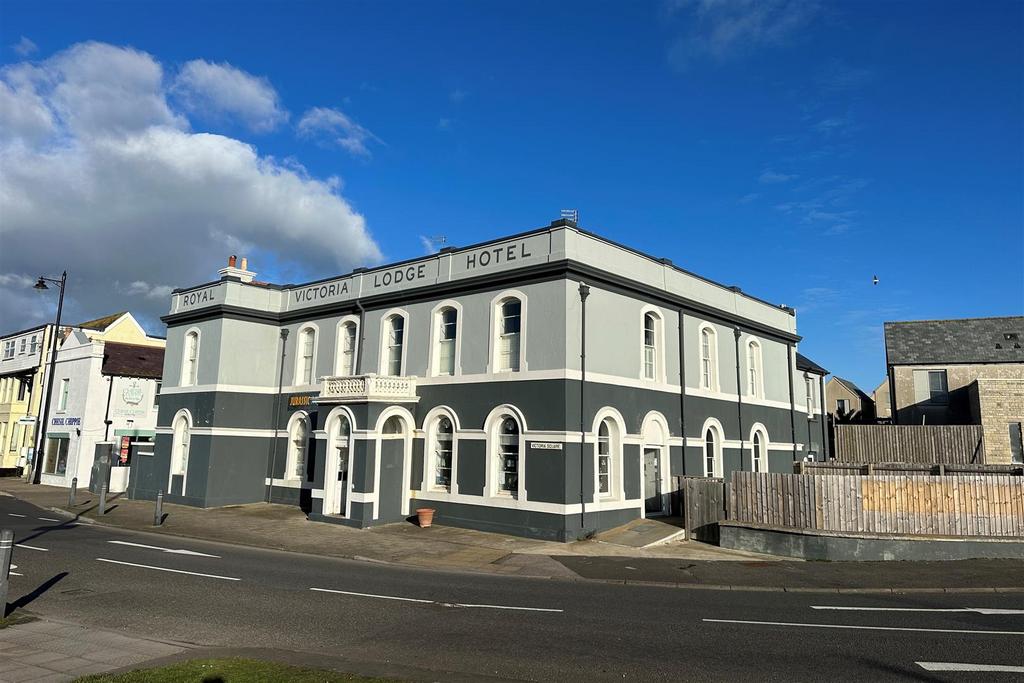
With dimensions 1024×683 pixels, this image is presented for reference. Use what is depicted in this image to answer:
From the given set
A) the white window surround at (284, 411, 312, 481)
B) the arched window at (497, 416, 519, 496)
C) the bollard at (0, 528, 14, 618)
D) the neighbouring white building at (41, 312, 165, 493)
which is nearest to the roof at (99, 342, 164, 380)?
the neighbouring white building at (41, 312, 165, 493)

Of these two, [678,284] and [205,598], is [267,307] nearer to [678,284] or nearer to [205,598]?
[678,284]

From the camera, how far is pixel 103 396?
3622 centimetres

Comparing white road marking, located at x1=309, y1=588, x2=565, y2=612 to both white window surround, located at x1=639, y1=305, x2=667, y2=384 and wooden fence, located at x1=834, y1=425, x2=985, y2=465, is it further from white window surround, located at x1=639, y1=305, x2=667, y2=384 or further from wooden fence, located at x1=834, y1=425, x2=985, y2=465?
wooden fence, located at x1=834, y1=425, x2=985, y2=465

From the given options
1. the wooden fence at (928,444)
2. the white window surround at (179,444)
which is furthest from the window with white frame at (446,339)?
the wooden fence at (928,444)

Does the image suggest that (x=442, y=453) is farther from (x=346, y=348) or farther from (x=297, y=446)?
(x=297, y=446)

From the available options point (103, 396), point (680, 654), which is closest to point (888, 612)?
point (680, 654)

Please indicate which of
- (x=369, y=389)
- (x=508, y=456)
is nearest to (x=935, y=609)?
(x=508, y=456)

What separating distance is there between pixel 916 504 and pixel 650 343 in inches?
385

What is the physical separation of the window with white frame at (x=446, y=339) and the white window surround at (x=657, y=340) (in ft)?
21.6

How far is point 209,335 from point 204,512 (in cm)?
786

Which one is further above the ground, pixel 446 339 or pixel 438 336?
pixel 438 336

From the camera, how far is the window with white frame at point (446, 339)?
75.3 ft

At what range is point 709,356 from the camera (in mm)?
26250

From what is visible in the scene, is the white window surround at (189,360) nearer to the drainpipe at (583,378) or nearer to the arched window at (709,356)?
the drainpipe at (583,378)
